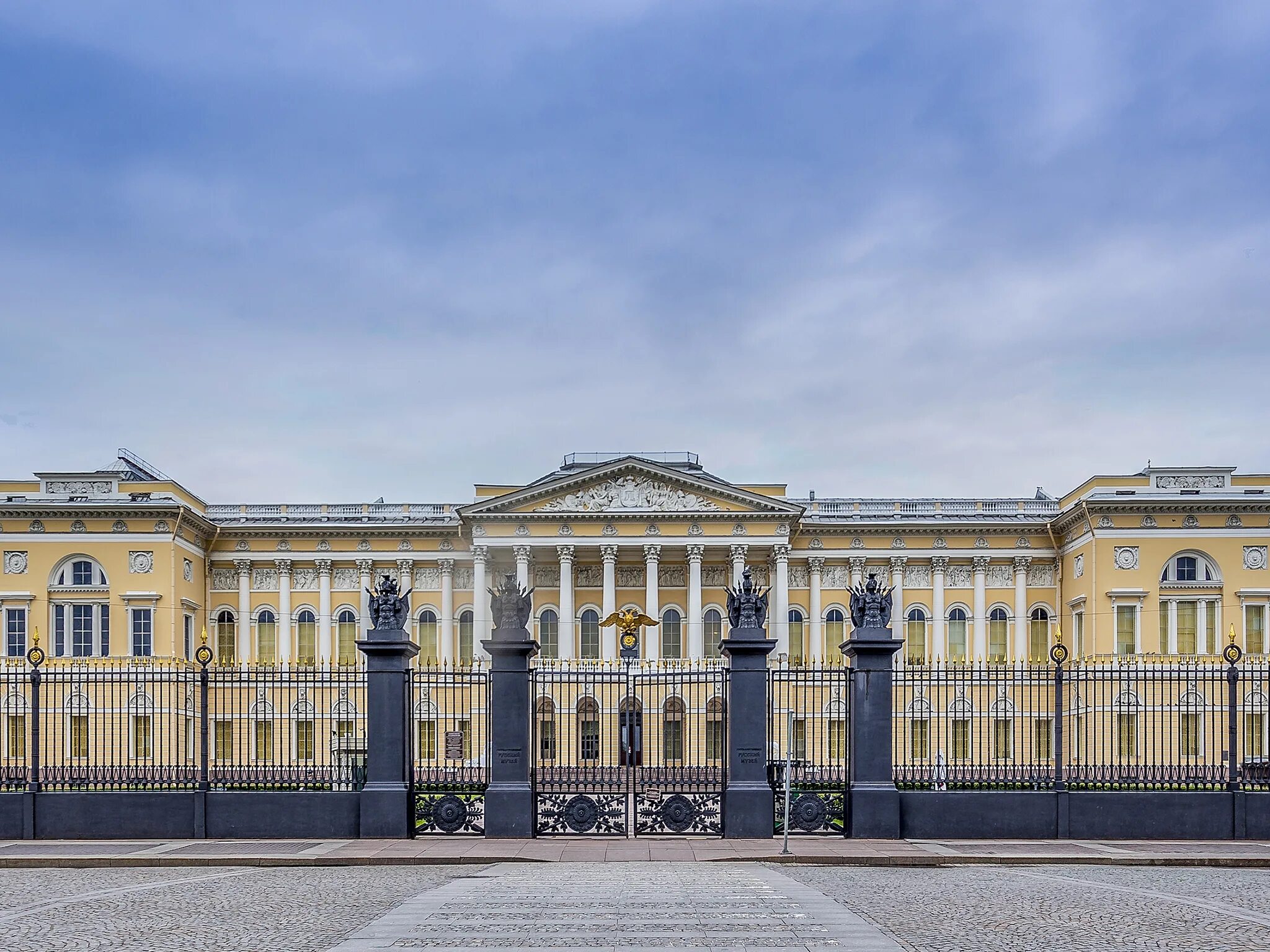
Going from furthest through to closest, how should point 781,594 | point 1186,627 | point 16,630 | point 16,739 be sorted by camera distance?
point 781,594, point 16,630, point 1186,627, point 16,739

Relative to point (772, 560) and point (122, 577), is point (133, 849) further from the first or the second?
point (772, 560)

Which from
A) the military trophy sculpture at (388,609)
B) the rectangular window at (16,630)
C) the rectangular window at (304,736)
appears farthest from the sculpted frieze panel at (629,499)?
the military trophy sculpture at (388,609)

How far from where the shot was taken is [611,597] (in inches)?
2211

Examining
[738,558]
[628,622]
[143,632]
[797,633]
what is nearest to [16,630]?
[143,632]

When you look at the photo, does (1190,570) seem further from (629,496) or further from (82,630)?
(82,630)

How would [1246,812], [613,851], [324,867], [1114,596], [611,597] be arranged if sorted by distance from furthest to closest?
[611,597] → [1114,596] → [1246,812] → [613,851] → [324,867]

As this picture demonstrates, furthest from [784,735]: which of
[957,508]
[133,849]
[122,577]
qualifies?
[133,849]

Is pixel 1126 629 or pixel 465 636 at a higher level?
pixel 1126 629

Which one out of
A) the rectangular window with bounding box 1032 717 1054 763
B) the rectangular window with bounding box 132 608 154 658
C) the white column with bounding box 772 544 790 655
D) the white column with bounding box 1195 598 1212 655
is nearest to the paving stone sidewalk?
the rectangular window with bounding box 1032 717 1054 763

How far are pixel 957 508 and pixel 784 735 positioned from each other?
16.1 m

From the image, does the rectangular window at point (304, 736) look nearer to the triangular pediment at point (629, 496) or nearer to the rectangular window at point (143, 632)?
the rectangular window at point (143, 632)

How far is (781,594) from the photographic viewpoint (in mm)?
56312

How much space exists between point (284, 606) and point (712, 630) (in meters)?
17.5

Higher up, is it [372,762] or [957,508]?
[957,508]
